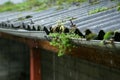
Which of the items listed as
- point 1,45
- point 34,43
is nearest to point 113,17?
point 34,43

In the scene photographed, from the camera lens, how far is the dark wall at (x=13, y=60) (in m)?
16.6

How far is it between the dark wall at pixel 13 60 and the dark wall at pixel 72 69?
511cm

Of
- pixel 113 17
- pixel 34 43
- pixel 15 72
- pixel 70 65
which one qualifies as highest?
pixel 113 17

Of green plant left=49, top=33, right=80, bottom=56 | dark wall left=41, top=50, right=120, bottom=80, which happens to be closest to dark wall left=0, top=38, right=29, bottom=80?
dark wall left=41, top=50, right=120, bottom=80

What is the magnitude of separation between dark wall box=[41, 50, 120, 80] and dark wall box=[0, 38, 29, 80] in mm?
5113

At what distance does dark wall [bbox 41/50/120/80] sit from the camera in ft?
22.7

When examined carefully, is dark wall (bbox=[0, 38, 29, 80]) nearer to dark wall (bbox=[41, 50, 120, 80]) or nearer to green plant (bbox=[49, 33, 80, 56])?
dark wall (bbox=[41, 50, 120, 80])

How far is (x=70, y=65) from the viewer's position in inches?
360

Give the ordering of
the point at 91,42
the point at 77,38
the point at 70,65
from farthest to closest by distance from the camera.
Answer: the point at 70,65 < the point at 77,38 < the point at 91,42

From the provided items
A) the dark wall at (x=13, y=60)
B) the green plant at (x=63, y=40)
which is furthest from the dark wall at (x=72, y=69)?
the dark wall at (x=13, y=60)

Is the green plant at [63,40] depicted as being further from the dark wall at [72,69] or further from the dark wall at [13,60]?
the dark wall at [13,60]

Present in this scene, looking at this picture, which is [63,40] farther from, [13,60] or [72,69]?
[13,60]

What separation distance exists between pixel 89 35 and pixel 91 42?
0.50 feet

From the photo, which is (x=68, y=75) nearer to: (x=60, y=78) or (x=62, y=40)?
(x=60, y=78)
